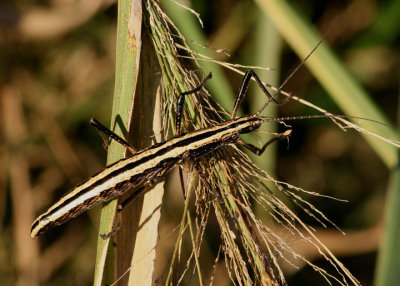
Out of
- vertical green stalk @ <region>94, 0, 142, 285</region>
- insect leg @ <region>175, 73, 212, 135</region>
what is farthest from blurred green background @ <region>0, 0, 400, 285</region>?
vertical green stalk @ <region>94, 0, 142, 285</region>

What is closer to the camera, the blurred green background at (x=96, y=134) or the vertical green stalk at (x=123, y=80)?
the vertical green stalk at (x=123, y=80)

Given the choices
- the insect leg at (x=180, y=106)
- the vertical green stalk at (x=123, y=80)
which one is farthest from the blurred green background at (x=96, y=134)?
the vertical green stalk at (x=123, y=80)

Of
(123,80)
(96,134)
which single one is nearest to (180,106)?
(123,80)

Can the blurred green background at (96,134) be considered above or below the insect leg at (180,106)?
above

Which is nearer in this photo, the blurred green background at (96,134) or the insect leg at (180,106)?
the insect leg at (180,106)

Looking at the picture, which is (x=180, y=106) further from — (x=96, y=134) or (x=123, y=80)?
(x=96, y=134)

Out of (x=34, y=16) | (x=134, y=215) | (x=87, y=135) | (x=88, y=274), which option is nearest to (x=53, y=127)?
(x=87, y=135)

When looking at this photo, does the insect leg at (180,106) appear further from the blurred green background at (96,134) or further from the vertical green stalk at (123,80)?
the blurred green background at (96,134)
